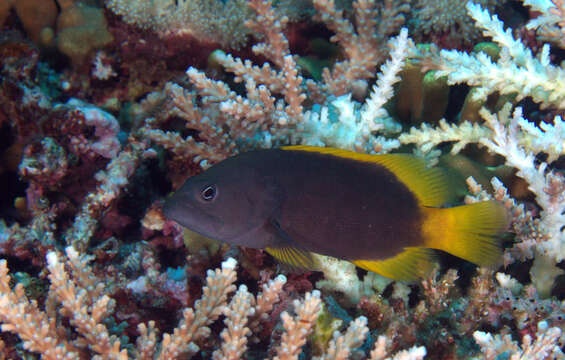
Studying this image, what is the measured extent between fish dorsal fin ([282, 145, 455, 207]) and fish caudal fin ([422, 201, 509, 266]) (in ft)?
0.44

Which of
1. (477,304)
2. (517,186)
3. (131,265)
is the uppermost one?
(517,186)

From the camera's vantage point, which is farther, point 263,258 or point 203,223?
point 263,258

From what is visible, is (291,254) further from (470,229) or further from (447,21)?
(447,21)

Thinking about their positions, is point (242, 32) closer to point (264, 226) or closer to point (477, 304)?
point (264, 226)

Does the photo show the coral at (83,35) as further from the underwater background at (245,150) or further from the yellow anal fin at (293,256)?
the yellow anal fin at (293,256)

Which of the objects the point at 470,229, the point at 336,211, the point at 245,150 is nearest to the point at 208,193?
the point at 336,211

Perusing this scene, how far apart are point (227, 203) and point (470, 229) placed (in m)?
1.28

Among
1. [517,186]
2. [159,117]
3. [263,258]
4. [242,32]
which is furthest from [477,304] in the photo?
[242,32]

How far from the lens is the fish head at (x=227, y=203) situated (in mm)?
2107

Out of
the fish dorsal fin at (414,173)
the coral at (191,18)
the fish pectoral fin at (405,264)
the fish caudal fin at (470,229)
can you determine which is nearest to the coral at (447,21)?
the coral at (191,18)

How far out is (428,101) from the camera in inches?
136

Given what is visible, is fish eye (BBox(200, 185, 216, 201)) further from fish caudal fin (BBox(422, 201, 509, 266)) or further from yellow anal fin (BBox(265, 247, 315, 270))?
fish caudal fin (BBox(422, 201, 509, 266))

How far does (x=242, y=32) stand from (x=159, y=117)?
1198 millimetres

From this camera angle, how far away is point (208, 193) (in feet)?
7.00
